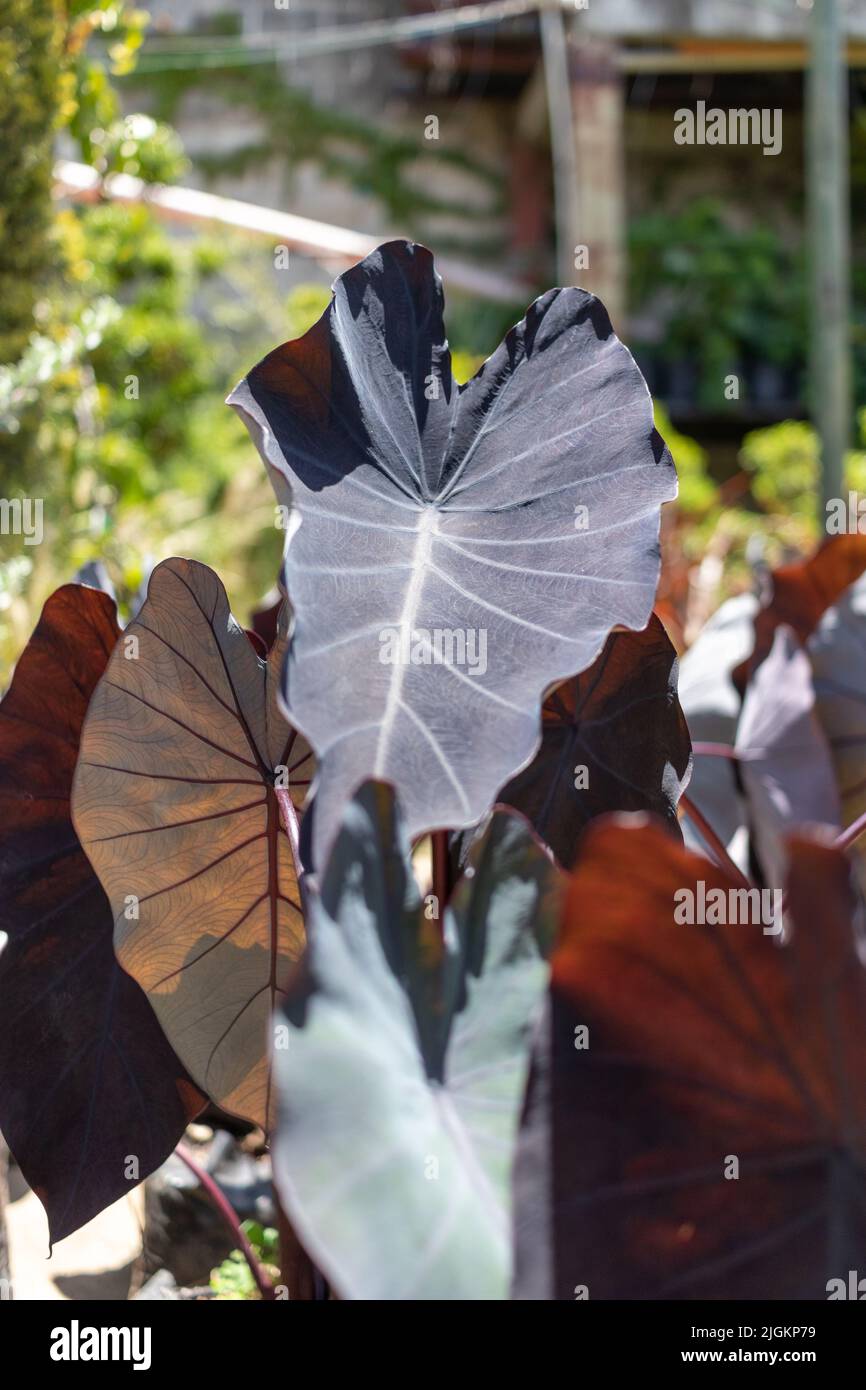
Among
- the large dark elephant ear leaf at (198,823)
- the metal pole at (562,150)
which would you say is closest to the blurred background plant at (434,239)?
the metal pole at (562,150)

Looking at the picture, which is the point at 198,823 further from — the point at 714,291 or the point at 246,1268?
the point at 714,291

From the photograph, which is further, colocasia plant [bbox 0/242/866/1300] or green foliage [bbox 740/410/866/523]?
green foliage [bbox 740/410/866/523]

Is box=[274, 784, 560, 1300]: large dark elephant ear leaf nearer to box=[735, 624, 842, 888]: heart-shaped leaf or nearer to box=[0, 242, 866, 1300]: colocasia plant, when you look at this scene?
box=[0, 242, 866, 1300]: colocasia plant

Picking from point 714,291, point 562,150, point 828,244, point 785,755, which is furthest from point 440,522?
point 714,291

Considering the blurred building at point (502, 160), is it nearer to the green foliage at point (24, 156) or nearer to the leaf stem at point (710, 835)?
the green foliage at point (24, 156)

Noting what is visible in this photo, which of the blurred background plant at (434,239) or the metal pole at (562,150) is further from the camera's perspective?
the blurred background plant at (434,239)

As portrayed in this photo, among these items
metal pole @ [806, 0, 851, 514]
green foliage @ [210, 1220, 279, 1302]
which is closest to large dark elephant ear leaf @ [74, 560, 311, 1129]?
green foliage @ [210, 1220, 279, 1302]
